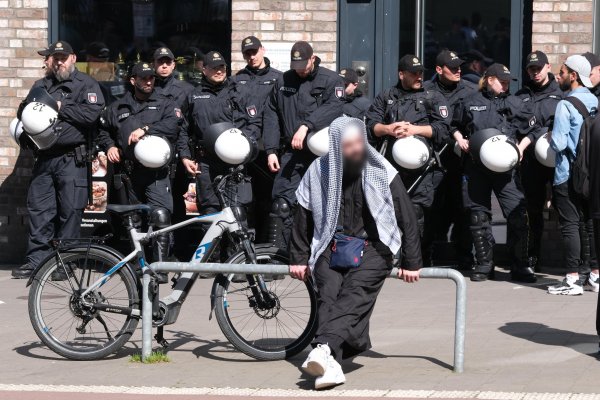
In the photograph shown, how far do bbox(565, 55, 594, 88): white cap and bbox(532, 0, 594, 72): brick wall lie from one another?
1950 mm

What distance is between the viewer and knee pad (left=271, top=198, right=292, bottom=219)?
11672mm

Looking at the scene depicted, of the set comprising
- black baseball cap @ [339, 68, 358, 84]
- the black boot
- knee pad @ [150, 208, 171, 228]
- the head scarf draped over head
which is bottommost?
the black boot

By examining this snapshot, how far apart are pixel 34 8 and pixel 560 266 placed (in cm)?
586

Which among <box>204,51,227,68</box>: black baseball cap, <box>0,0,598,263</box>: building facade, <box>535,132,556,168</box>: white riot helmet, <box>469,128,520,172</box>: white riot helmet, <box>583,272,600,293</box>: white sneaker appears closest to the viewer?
<box>583,272,600,293</box>: white sneaker

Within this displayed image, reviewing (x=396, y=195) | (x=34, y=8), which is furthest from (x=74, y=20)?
(x=396, y=195)

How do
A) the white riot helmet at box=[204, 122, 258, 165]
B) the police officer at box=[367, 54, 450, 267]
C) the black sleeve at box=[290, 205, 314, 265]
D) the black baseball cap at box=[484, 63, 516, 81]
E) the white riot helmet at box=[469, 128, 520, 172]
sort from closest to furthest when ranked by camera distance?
the black sleeve at box=[290, 205, 314, 265]
the white riot helmet at box=[469, 128, 520, 172]
the white riot helmet at box=[204, 122, 258, 165]
the black baseball cap at box=[484, 63, 516, 81]
the police officer at box=[367, 54, 450, 267]

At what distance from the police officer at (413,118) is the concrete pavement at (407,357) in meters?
1.48

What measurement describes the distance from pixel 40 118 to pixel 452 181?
389 centimetres

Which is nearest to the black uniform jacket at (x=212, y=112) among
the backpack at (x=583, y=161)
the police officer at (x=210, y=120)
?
the police officer at (x=210, y=120)

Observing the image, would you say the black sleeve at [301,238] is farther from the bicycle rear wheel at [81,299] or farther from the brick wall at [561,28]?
the brick wall at [561,28]

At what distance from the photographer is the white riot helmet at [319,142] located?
37.2 ft

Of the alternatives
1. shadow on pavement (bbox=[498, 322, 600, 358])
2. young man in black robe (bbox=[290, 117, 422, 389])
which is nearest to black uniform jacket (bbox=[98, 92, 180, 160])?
shadow on pavement (bbox=[498, 322, 600, 358])

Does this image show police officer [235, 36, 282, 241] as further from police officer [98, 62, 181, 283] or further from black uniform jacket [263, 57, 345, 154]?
police officer [98, 62, 181, 283]

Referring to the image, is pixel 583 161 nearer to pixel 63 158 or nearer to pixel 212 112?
pixel 212 112
